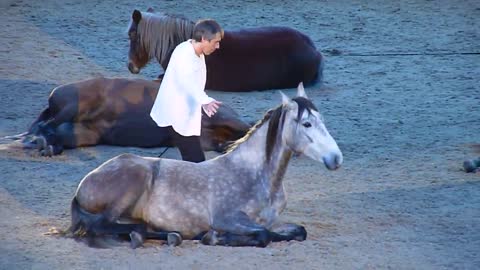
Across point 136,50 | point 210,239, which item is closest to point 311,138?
point 210,239

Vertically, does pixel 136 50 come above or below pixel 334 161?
below

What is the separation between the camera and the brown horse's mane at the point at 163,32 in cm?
1009

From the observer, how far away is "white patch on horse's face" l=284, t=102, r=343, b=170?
592cm

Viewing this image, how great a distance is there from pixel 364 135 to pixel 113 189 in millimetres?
3284

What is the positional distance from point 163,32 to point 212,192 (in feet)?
13.9

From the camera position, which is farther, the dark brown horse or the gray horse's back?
the dark brown horse

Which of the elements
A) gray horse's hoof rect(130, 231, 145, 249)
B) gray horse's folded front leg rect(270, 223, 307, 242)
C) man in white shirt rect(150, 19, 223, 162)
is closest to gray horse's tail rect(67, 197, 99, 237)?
gray horse's hoof rect(130, 231, 145, 249)

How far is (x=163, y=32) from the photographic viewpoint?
10.1 meters

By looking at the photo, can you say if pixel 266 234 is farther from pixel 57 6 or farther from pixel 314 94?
pixel 57 6

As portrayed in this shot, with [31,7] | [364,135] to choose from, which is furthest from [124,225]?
[31,7]

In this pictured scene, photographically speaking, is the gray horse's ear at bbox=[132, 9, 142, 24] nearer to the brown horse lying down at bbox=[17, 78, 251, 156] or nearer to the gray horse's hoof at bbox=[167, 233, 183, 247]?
the brown horse lying down at bbox=[17, 78, 251, 156]

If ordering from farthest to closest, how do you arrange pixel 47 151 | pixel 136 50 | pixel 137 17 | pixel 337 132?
1. pixel 136 50
2. pixel 137 17
3. pixel 337 132
4. pixel 47 151

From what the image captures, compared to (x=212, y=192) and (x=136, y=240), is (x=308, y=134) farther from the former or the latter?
(x=136, y=240)

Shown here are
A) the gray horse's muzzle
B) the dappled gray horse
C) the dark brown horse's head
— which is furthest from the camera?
the gray horse's muzzle
